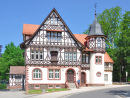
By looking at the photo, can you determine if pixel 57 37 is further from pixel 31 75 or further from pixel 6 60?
pixel 6 60

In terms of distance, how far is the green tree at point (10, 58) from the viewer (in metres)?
63.2

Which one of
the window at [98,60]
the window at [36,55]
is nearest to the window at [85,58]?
the window at [98,60]

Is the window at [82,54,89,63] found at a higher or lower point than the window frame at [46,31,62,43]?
lower

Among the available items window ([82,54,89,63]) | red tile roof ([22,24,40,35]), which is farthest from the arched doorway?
red tile roof ([22,24,40,35])

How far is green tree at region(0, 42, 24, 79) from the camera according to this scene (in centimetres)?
6318

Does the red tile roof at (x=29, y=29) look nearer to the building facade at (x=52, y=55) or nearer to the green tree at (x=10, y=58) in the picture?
the building facade at (x=52, y=55)

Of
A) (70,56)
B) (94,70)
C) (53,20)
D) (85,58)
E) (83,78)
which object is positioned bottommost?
(83,78)

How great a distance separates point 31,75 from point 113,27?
33.2 meters

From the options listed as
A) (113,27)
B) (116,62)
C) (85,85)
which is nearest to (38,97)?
(85,85)

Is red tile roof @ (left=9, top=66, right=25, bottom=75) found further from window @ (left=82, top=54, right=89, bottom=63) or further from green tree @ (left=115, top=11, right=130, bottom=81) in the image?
green tree @ (left=115, top=11, right=130, bottom=81)

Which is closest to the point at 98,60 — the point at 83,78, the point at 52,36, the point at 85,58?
the point at 85,58

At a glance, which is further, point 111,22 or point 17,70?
point 111,22

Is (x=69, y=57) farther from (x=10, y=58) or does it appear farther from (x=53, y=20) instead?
(x=10, y=58)

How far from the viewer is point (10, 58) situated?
66312 mm
